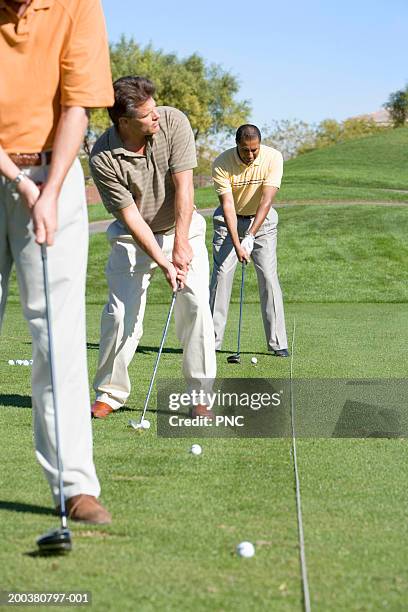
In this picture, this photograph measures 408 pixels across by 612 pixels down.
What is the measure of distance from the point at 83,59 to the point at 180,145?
109 inches

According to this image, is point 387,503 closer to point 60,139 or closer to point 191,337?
point 60,139

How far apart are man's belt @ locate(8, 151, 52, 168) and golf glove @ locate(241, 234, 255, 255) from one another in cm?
735

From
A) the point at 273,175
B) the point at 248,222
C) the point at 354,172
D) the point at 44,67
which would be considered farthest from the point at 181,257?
the point at 354,172

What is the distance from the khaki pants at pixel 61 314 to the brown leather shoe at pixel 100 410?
2.94m

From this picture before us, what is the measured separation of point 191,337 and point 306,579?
12.8 ft

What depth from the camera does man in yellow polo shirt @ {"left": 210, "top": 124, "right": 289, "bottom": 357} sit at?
11.8m

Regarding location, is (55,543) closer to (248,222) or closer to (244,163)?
(244,163)

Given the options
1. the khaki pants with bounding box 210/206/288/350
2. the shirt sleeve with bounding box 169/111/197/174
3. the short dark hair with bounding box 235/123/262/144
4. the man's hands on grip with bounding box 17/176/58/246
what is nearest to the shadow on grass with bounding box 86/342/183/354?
the khaki pants with bounding box 210/206/288/350

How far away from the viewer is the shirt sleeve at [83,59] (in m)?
4.41

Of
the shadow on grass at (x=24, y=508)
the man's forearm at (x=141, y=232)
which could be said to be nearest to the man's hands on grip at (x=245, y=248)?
the man's forearm at (x=141, y=232)

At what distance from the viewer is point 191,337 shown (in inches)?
298

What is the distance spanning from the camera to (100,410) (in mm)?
7648

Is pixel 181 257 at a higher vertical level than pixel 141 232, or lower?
lower

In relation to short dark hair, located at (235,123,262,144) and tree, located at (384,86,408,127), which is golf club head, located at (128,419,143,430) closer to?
short dark hair, located at (235,123,262,144)
